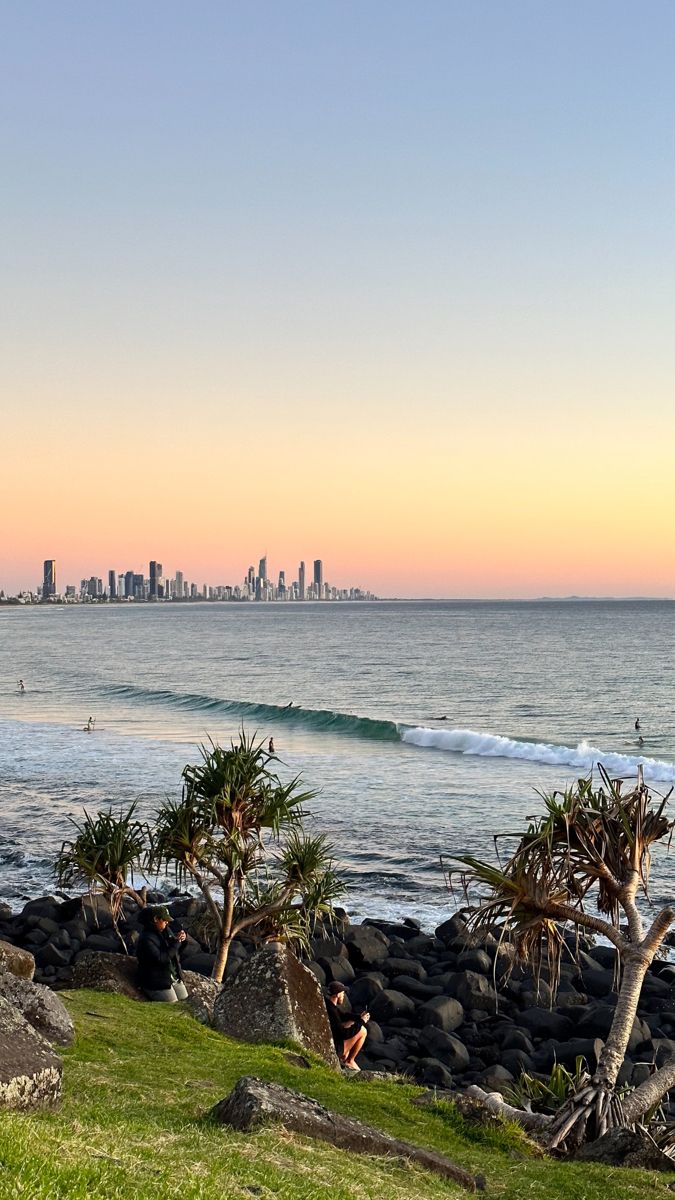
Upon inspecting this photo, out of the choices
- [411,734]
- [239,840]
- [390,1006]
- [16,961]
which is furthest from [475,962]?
[411,734]

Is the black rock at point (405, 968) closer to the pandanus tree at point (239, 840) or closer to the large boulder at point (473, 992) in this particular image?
the large boulder at point (473, 992)

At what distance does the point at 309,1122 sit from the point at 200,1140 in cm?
124

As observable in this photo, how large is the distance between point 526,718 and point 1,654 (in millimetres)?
74798

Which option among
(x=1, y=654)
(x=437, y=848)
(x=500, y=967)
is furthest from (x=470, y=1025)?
(x=1, y=654)

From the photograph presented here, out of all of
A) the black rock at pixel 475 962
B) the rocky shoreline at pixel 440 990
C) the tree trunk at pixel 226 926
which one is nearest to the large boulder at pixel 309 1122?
the rocky shoreline at pixel 440 990

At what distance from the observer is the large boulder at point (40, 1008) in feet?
37.8

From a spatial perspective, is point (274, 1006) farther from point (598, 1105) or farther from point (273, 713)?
point (273, 713)

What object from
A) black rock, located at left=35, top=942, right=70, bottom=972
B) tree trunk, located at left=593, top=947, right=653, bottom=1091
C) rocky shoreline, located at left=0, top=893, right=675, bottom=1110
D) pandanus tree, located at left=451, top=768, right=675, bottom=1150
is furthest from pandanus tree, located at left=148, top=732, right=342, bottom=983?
tree trunk, located at left=593, top=947, right=653, bottom=1091

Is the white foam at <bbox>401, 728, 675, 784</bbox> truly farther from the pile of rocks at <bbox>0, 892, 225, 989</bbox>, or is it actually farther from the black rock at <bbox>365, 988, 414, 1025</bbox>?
the black rock at <bbox>365, 988, 414, 1025</bbox>

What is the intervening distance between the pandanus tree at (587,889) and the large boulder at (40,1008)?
15.8 feet

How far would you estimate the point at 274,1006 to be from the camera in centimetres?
1413

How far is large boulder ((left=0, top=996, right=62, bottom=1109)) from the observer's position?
8.17 meters

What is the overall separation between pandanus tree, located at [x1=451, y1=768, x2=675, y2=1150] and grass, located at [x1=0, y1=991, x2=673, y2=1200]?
0.95 meters

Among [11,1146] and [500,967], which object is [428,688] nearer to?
[500,967]
